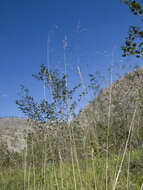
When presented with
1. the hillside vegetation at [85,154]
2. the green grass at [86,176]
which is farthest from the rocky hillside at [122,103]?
the green grass at [86,176]

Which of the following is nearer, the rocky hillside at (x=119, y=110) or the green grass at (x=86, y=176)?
the green grass at (x=86, y=176)

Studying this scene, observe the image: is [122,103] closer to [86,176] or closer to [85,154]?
[85,154]

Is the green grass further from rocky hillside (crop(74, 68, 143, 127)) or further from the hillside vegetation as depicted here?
rocky hillside (crop(74, 68, 143, 127))

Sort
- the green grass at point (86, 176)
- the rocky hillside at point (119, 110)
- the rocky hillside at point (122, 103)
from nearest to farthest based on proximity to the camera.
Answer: the green grass at point (86, 176)
the rocky hillside at point (122, 103)
the rocky hillside at point (119, 110)

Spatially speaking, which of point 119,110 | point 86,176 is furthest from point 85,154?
point 119,110

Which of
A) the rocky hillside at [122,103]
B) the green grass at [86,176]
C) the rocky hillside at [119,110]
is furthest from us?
the rocky hillside at [119,110]

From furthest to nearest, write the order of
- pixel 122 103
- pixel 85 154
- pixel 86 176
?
pixel 122 103, pixel 85 154, pixel 86 176

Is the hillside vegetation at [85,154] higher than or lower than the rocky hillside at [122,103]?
lower

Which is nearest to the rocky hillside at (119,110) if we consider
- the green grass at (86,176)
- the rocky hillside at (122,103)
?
the rocky hillside at (122,103)

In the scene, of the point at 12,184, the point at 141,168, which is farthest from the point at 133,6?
the point at 12,184

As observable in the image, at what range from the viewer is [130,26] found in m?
2.10

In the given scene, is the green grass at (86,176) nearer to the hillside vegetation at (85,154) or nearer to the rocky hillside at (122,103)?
the hillside vegetation at (85,154)

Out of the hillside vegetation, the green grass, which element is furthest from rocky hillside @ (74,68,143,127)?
the green grass

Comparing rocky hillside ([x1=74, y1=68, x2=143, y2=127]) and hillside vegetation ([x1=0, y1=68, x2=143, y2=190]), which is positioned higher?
rocky hillside ([x1=74, y1=68, x2=143, y2=127])
